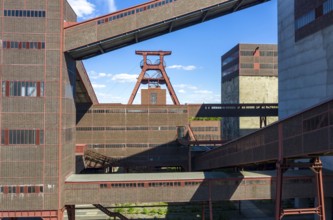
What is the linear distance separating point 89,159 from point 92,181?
18923mm

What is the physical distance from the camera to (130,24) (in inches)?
1092

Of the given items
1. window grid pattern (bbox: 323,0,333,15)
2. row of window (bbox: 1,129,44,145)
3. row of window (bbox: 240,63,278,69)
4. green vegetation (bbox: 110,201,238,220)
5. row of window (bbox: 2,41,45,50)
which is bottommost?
green vegetation (bbox: 110,201,238,220)

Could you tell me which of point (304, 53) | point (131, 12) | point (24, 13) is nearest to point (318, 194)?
point (131, 12)

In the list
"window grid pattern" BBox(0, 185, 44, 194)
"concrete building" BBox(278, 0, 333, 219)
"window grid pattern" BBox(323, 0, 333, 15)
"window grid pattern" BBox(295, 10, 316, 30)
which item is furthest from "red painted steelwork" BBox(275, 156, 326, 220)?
"window grid pattern" BBox(295, 10, 316, 30)

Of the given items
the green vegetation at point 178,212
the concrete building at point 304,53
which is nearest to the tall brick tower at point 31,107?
the green vegetation at point 178,212

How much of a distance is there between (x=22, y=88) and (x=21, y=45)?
132 inches

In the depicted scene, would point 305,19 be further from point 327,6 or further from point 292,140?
point 292,140

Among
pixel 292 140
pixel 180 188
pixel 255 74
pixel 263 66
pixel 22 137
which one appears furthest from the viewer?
pixel 255 74

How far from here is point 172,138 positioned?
46.6 metres

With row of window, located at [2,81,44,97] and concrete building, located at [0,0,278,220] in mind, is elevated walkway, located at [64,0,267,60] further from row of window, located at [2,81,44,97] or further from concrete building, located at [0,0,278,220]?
row of window, located at [2,81,44,97]

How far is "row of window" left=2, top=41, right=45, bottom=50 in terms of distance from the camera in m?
24.8

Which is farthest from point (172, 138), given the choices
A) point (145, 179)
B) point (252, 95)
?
point (252, 95)

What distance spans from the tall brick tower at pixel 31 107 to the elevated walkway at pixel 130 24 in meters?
1.81

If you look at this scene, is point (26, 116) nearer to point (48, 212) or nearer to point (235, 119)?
point (48, 212)
